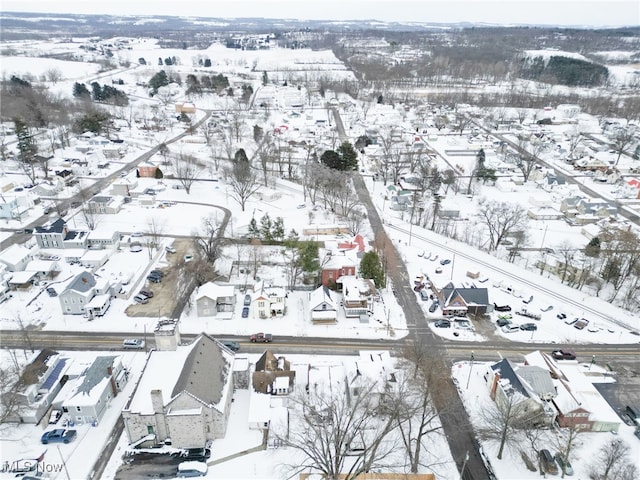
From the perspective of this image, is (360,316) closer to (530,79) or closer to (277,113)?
(277,113)

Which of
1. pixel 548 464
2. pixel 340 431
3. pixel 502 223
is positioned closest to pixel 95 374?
pixel 340 431

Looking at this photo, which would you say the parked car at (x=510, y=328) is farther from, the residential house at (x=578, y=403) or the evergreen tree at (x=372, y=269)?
the evergreen tree at (x=372, y=269)

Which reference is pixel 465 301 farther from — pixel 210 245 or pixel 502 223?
pixel 210 245

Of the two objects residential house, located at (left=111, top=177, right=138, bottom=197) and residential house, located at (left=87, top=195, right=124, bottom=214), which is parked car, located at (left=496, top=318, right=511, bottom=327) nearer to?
→ residential house, located at (left=87, top=195, right=124, bottom=214)

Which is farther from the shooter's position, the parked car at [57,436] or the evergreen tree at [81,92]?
the evergreen tree at [81,92]

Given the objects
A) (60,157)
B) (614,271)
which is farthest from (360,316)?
(60,157)

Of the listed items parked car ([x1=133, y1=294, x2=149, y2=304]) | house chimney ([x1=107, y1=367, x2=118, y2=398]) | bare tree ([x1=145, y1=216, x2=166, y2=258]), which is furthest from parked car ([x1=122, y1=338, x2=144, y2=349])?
bare tree ([x1=145, y1=216, x2=166, y2=258])

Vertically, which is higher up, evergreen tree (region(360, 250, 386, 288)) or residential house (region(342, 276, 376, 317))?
evergreen tree (region(360, 250, 386, 288))

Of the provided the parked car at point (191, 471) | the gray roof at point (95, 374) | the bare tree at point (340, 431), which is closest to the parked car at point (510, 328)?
the bare tree at point (340, 431)
